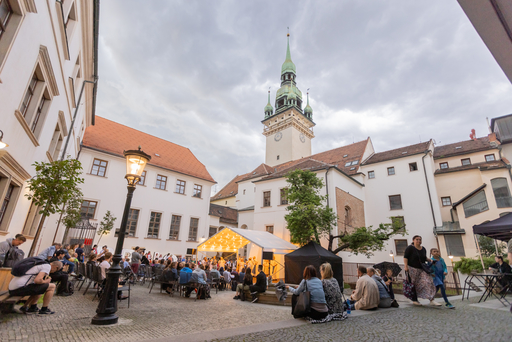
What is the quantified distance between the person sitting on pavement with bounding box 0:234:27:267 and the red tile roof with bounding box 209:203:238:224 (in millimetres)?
22217

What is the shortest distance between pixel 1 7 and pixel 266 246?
46.0 feet

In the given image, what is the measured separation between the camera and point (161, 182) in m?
24.6

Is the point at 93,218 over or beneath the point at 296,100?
beneath

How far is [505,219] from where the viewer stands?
26.0 feet

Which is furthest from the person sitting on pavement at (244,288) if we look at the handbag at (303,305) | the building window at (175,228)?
the building window at (175,228)

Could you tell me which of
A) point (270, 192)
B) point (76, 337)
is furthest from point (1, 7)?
point (270, 192)

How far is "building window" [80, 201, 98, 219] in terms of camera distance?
64.4 ft

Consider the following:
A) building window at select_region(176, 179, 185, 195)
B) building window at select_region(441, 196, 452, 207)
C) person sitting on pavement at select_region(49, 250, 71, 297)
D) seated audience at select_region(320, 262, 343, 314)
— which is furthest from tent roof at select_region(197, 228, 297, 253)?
building window at select_region(441, 196, 452, 207)

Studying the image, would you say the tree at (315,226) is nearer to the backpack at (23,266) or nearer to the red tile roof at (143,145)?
the red tile roof at (143,145)

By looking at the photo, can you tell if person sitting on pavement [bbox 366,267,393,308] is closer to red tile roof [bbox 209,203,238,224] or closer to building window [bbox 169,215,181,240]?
building window [bbox 169,215,181,240]

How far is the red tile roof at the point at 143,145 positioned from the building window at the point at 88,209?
4.41 meters

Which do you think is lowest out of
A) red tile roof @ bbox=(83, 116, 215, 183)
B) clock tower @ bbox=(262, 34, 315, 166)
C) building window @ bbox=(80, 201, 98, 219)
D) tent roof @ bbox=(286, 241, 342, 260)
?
tent roof @ bbox=(286, 241, 342, 260)

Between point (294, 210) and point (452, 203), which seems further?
point (452, 203)

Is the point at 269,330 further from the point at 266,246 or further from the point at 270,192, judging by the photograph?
the point at 270,192
